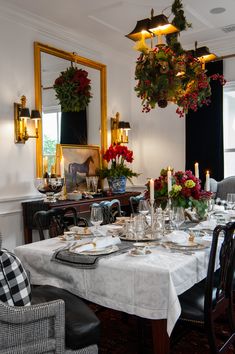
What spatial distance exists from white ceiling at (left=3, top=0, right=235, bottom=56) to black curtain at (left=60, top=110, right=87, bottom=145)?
1148mm

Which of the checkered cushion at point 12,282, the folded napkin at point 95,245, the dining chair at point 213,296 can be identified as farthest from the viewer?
the folded napkin at point 95,245

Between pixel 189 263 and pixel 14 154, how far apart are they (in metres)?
2.95

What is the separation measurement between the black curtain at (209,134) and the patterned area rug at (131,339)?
3251 millimetres

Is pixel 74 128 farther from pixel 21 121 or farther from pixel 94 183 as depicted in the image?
pixel 21 121

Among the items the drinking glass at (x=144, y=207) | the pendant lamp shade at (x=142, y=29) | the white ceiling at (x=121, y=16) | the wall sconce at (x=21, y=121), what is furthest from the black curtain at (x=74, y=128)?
the drinking glass at (x=144, y=207)

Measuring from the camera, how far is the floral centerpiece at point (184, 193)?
Answer: 9.44 ft

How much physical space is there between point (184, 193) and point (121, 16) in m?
2.83

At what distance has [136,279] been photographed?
6.05 feet

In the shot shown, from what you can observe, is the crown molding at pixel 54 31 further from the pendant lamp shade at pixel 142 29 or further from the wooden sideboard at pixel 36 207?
the wooden sideboard at pixel 36 207

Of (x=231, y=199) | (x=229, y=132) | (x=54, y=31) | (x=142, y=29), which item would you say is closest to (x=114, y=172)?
(x=229, y=132)

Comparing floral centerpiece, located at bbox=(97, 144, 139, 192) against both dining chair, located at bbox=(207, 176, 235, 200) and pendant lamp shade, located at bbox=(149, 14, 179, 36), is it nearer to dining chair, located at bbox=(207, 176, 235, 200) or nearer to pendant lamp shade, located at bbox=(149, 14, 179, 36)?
dining chair, located at bbox=(207, 176, 235, 200)

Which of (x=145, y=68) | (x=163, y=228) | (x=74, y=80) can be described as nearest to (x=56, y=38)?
(x=74, y=80)

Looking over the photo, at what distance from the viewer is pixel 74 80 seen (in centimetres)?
502

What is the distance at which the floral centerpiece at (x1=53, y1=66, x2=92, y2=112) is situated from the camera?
492 cm
